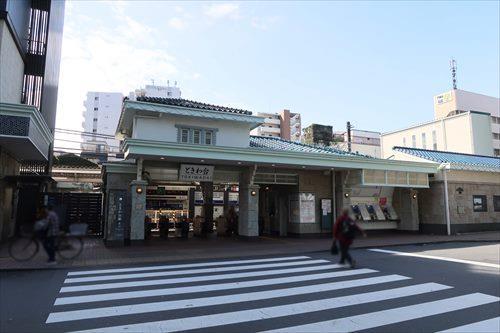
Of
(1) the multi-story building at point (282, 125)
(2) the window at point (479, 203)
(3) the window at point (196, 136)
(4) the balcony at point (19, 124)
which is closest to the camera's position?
(4) the balcony at point (19, 124)

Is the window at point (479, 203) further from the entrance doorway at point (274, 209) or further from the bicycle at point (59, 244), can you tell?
the bicycle at point (59, 244)

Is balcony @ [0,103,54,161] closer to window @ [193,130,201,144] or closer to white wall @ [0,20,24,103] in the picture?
white wall @ [0,20,24,103]

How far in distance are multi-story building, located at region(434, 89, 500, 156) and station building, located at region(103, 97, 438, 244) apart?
70884mm

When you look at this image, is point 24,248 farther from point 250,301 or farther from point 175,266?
point 175,266

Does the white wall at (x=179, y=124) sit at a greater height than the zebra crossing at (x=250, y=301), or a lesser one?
greater

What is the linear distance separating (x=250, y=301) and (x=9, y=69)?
21836 millimetres

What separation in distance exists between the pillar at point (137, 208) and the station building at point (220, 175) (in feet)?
0.20

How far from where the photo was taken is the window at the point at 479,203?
36281 millimetres

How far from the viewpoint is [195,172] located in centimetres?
2547

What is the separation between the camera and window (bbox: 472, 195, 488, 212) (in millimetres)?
36281

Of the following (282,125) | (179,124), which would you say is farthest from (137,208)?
(282,125)

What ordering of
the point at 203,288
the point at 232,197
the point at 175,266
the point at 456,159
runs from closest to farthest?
1. the point at 203,288
2. the point at 175,266
3. the point at 456,159
4. the point at 232,197

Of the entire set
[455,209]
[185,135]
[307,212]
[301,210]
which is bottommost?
[307,212]

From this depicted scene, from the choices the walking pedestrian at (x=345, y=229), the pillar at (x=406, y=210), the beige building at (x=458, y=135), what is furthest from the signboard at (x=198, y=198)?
the beige building at (x=458, y=135)
